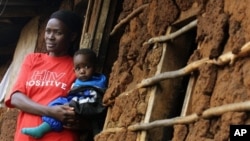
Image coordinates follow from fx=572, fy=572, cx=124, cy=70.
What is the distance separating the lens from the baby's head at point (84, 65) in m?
3.75

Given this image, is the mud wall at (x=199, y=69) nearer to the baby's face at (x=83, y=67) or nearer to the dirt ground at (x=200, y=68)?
the dirt ground at (x=200, y=68)

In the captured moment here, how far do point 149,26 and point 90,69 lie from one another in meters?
0.61

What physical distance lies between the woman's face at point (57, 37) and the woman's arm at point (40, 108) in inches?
16.2


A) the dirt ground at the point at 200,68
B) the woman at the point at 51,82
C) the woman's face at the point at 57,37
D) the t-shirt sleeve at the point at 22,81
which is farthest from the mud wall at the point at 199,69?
the t-shirt sleeve at the point at 22,81

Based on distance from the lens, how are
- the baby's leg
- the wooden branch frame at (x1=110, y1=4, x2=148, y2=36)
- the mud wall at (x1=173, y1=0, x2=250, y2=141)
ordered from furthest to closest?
the baby's leg < the wooden branch frame at (x1=110, y1=4, x2=148, y2=36) < the mud wall at (x1=173, y1=0, x2=250, y2=141)

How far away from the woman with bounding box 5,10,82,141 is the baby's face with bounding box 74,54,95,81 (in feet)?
0.57

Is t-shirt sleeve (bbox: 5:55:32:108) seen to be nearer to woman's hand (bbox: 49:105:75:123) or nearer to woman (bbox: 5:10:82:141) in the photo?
woman (bbox: 5:10:82:141)

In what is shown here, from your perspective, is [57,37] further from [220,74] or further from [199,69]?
[220,74]

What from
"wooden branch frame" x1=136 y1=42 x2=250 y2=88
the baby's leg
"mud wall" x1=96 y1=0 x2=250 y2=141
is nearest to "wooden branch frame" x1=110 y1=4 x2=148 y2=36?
"mud wall" x1=96 y1=0 x2=250 y2=141

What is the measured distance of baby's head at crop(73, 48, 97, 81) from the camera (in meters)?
3.75

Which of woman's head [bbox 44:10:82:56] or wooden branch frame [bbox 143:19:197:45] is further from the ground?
woman's head [bbox 44:10:82:56]

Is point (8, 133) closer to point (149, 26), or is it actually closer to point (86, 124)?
point (86, 124)

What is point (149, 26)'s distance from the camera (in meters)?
3.37

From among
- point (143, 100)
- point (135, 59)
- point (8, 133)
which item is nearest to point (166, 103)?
point (143, 100)
